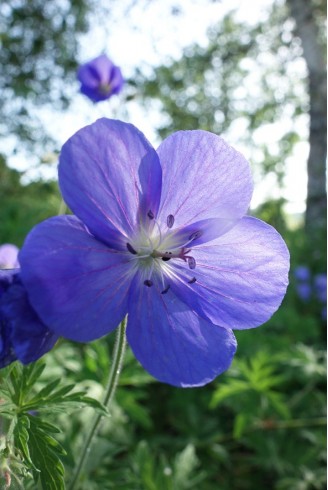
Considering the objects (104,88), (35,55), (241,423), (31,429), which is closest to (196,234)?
(31,429)

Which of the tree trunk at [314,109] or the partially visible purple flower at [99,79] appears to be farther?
the tree trunk at [314,109]

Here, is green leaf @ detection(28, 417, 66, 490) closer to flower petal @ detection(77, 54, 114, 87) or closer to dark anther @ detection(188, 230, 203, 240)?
dark anther @ detection(188, 230, 203, 240)

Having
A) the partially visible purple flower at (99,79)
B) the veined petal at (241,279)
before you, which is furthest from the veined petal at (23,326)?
the partially visible purple flower at (99,79)

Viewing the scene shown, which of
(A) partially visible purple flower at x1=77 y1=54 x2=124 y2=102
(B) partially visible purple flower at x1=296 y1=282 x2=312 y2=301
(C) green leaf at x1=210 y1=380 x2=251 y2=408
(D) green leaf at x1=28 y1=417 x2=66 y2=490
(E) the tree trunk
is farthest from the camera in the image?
(E) the tree trunk

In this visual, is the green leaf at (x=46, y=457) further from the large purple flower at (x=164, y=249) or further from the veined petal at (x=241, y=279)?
the veined petal at (x=241, y=279)

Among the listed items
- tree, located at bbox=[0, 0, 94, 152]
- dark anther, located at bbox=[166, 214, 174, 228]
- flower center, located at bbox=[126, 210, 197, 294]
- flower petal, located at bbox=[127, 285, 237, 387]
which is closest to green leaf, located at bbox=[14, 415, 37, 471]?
flower petal, located at bbox=[127, 285, 237, 387]

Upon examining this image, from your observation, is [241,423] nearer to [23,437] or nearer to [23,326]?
[23,437]

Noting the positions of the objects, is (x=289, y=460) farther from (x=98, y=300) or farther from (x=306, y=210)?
(x=306, y=210)
